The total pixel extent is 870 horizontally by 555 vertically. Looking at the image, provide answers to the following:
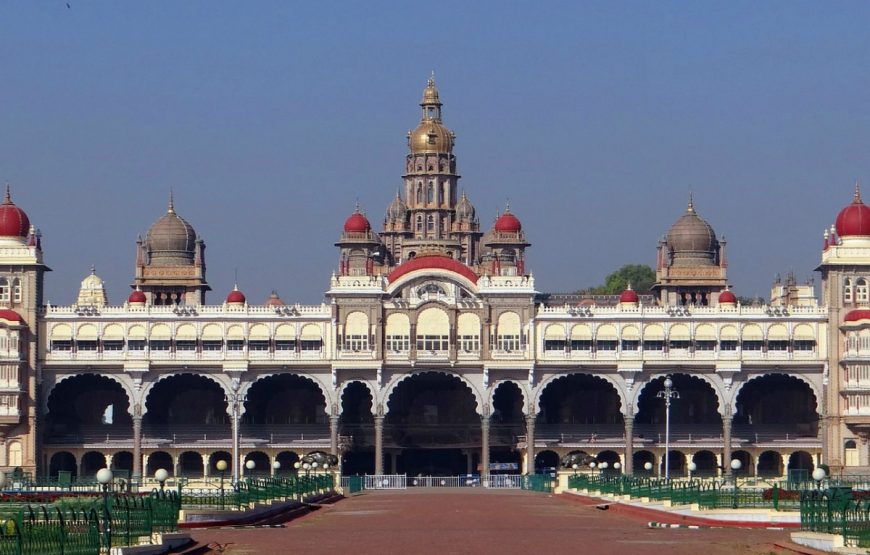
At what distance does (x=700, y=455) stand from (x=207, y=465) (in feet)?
104

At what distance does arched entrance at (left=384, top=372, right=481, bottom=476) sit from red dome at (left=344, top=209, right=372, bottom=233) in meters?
12.7

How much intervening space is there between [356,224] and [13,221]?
79.5ft

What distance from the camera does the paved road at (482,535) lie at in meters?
47.7

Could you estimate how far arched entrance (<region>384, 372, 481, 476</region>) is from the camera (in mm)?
132125

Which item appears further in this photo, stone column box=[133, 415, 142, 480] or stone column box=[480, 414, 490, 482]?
stone column box=[480, 414, 490, 482]

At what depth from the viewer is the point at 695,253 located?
141250 millimetres

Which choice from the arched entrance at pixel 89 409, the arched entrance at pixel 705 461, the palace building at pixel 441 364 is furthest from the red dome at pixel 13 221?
the arched entrance at pixel 705 461

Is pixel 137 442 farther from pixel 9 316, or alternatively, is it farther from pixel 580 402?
pixel 580 402

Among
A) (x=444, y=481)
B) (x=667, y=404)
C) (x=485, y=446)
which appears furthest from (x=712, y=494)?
(x=485, y=446)

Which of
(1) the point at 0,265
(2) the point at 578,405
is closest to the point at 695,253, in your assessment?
(2) the point at 578,405

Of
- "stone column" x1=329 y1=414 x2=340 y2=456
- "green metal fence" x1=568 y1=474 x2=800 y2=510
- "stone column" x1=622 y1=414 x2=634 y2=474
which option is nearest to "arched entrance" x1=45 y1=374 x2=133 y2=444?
"stone column" x1=329 y1=414 x2=340 y2=456

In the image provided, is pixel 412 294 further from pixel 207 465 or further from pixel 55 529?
pixel 55 529

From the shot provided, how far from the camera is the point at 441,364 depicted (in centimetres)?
12694

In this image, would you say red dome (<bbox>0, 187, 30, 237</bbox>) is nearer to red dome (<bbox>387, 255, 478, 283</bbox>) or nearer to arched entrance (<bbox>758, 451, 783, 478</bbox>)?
red dome (<bbox>387, 255, 478, 283</bbox>)
